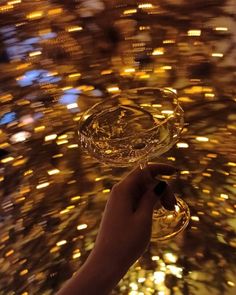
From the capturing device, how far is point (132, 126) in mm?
807

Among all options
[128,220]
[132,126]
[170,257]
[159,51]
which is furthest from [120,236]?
[170,257]

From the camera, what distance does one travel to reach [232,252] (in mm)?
1062

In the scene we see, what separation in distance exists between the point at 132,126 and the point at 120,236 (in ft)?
0.54

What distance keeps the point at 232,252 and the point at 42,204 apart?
0.34 m

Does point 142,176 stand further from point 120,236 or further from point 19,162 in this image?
point 19,162

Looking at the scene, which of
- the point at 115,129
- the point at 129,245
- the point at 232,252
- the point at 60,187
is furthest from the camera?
the point at 232,252

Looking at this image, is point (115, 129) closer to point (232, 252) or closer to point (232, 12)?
point (232, 12)

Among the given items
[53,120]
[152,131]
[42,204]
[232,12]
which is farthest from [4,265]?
[232,12]

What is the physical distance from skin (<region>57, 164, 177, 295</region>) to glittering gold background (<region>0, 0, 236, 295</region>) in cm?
16

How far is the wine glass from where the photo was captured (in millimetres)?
754

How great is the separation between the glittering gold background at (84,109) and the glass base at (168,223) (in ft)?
0.21

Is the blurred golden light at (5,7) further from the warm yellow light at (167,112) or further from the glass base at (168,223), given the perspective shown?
the glass base at (168,223)

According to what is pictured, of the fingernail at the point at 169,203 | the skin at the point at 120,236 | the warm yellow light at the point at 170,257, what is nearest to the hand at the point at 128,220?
the skin at the point at 120,236

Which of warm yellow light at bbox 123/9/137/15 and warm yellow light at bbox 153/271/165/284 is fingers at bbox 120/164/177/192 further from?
warm yellow light at bbox 153/271/165/284
